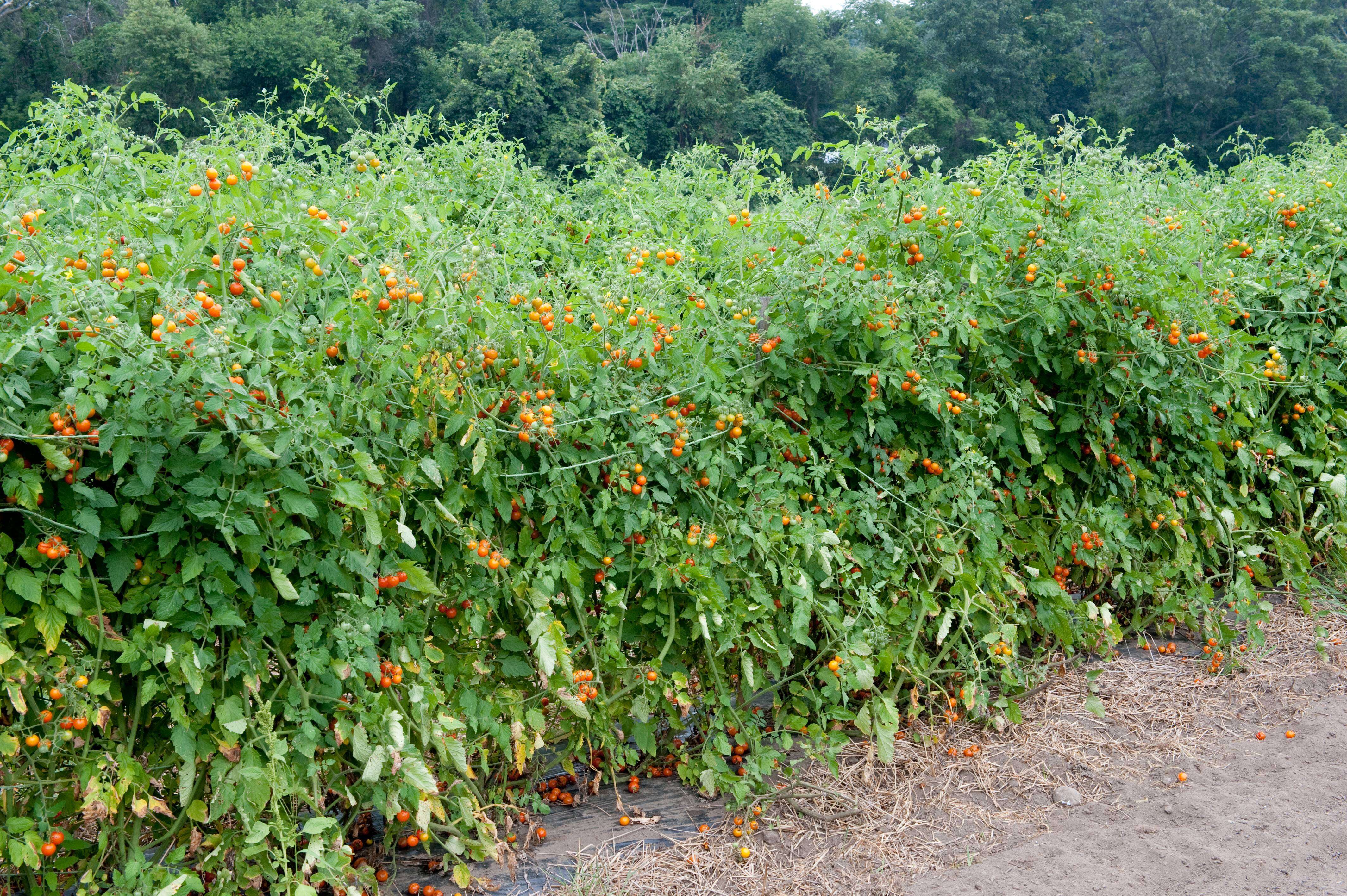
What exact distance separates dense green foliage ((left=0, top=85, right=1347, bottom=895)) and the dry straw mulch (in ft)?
0.42

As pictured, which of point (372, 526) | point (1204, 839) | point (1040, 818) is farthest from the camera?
point (1040, 818)

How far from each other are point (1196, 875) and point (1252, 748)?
A: 780mm

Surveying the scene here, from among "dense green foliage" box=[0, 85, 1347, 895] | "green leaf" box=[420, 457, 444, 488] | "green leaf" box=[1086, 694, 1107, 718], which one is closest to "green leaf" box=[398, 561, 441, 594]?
"dense green foliage" box=[0, 85, 1347, 895]

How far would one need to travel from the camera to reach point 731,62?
3438cm

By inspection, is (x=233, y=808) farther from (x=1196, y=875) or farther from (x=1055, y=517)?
(x=1055, y=517)

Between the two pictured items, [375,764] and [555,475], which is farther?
[555,475]

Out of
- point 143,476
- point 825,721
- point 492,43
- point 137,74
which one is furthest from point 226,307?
point 492,43

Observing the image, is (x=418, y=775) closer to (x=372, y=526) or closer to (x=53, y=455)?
(x=372, y=526)

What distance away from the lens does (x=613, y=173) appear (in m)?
5.04

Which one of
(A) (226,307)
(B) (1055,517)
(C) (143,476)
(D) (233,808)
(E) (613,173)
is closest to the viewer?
(C) (143,476)

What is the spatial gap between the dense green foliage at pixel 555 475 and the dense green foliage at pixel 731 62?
2369 cm

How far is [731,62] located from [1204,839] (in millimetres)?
35187

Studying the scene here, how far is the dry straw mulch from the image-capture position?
2.36 m

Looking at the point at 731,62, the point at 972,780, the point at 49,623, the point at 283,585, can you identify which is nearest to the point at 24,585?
the point at 49,623
